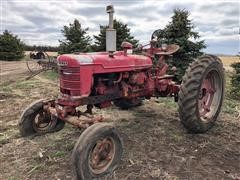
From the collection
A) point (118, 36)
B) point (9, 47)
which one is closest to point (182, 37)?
point (118, 36)

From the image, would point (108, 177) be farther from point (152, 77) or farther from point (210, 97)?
point (210, 97)

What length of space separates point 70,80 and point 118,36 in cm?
1039

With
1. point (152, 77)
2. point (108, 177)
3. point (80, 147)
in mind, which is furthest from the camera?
point (152, 77)

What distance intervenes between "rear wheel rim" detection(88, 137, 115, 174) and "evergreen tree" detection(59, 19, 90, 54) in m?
11.9

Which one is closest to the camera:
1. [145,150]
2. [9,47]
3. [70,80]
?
[70,80]

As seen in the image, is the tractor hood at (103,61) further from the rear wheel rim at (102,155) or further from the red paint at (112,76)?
the rear wheel rim at (102,155)

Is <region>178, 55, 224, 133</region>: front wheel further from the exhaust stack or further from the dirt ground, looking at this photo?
the exhaust stack

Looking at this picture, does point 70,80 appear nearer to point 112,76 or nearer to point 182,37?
point 112,76

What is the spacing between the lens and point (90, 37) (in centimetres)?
1648

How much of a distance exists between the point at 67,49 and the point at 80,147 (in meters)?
12.5

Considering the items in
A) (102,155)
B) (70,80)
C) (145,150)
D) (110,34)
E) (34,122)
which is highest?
(110,34)

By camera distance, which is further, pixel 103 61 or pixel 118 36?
pixel 118 36

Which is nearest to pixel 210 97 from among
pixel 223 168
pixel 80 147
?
pixel 223 168

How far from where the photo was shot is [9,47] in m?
28.1
